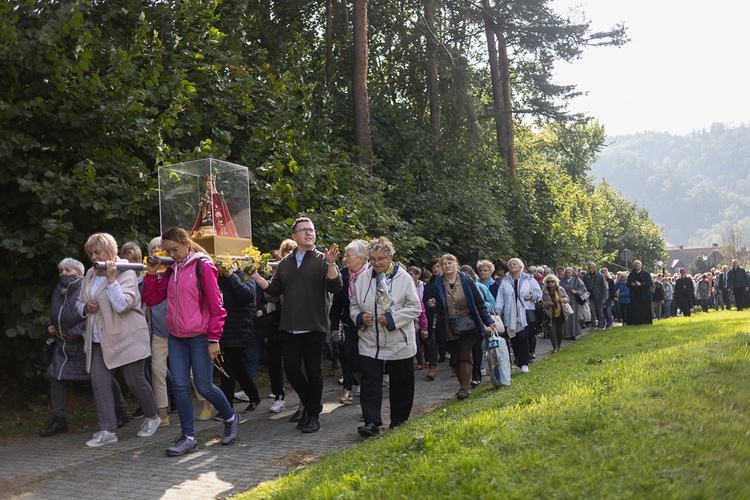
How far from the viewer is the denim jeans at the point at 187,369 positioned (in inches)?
302

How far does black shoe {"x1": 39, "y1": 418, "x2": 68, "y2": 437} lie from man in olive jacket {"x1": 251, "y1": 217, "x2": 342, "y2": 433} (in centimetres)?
273

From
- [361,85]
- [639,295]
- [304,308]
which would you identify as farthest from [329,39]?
[304,308]

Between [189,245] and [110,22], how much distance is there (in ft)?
20.1

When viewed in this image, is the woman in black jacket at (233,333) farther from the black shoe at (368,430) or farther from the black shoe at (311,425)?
the black shoe at (368,430)

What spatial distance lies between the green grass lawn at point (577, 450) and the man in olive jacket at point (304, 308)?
131 centimetres

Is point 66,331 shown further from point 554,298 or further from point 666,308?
point 666,308

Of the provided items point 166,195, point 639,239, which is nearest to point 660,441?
point 166,195

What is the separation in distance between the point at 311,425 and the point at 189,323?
2.05 metres

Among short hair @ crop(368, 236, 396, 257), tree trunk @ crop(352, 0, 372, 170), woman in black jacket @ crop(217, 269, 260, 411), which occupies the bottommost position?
woman in black jacket @ crop(217, 269, 260, 411)

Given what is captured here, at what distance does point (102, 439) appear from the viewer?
834cm

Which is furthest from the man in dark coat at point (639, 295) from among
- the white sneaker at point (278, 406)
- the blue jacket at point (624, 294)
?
the white sneaker at point (278, 406)

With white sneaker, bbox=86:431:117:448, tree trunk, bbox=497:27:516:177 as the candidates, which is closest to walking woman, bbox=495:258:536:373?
white sneaker, bbox=86:431:117:448

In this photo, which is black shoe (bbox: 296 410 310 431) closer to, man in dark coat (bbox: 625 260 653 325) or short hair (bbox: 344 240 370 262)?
short hair (bbox: 344 240 370 262)

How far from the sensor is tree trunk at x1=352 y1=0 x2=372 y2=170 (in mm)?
21078
